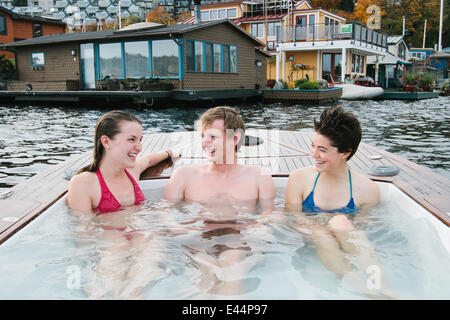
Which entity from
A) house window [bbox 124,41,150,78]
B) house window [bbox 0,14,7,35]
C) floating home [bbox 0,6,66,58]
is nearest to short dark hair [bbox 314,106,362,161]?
house window [bbox 124,41,150,78]

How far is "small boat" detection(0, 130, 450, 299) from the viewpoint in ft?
6.50

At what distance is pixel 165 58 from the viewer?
15188 mm

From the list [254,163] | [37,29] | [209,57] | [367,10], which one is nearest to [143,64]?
[209,57]

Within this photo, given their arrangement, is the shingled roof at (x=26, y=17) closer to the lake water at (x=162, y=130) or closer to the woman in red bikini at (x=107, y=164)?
the lake water at (x=162, y=130)

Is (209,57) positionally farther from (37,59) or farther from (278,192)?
(278,192)

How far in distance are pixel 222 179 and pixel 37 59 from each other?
60.3 feet

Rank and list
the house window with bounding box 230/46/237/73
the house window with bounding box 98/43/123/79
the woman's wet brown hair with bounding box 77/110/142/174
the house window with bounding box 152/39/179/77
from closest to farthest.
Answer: the woman's wet brown hair with bounding box 77/110/142/174 → the house window with bounding box 152/39/179/77 → the house window with bounding box 98/43/123/79 → the house window with bounding box 230/46/237/73

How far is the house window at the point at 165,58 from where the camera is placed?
15.0 metres

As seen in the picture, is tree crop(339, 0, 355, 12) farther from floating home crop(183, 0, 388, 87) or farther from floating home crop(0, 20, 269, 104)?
floating home crop(0, 20, 269, 104)

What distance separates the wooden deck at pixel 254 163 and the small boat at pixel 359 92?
1439 centimetres

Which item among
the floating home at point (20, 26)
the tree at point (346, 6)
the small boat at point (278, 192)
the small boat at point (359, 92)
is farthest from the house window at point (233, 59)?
the tree at point (346, 6)

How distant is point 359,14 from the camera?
3822cm
